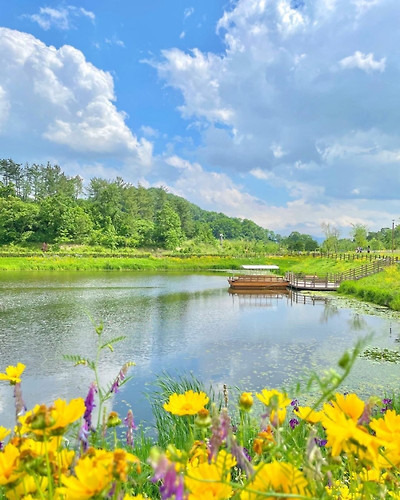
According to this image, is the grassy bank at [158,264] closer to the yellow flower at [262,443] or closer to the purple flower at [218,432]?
the yellow flower at [262,443]

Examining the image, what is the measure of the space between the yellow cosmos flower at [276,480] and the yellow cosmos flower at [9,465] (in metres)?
0.37

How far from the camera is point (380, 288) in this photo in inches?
679

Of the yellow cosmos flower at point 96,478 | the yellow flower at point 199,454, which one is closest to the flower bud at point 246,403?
the yellow flower at point 199,454

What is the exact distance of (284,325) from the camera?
38.4 feet

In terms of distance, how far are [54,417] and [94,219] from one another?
5490 centimetres

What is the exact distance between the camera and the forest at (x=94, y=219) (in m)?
46.7

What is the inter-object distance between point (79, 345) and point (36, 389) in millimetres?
2830

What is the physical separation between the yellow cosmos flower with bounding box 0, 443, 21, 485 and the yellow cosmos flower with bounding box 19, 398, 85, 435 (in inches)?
2.1

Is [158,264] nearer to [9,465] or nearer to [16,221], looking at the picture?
→ [16,221]

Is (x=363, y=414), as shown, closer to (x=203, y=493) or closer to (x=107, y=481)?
(x=203, y=493)

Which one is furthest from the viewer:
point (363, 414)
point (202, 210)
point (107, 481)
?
point (202, 210)

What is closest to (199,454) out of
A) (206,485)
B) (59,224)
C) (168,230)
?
(206,485)

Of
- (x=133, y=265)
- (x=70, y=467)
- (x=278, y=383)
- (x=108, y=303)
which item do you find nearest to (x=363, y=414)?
(x=70, y=467)

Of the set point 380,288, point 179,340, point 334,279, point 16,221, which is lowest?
point 179,340
